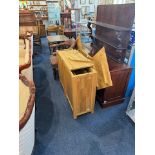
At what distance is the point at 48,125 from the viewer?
5.64 feet

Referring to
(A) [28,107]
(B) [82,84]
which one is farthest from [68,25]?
(A) [28,107]

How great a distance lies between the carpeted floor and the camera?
4.69 ft

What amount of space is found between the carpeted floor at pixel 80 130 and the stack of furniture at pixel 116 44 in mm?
216

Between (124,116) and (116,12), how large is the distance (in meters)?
1.39

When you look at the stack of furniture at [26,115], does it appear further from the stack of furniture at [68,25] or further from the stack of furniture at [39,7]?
the stack of furniture at [39,7]

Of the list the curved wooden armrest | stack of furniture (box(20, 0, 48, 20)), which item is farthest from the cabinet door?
stack of furniture (box(20, 0, 48, 20))

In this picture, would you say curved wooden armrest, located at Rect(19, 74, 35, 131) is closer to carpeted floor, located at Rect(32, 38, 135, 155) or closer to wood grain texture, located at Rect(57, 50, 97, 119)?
wood grain texture, located at Rect(57, 50, 97, 119)

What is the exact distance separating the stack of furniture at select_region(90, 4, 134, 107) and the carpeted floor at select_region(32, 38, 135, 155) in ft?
0.71

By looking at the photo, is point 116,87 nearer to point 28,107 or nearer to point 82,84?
point 82,84

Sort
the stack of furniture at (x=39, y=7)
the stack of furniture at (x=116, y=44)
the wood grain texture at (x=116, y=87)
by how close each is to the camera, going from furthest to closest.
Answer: the stack of furniture at (x=39, y=7), the wood grain texture at (x=116, y=87), the stack of furniture at (x=116, y=44)

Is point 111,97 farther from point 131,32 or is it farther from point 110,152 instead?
point 131,32

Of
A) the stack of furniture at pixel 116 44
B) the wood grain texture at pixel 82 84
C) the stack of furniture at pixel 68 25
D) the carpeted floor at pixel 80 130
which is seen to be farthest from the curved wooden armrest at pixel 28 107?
the stack of furniture at pixel 68 25

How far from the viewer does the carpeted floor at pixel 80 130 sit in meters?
1.43
